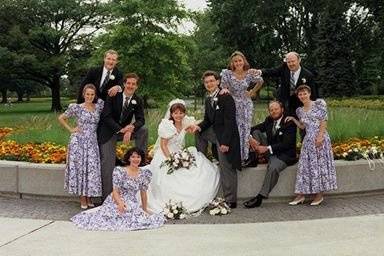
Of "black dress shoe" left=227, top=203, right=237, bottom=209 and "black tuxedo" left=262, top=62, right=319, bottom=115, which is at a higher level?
"black tuxedo" left=262, top=62, right=319, bottom=115

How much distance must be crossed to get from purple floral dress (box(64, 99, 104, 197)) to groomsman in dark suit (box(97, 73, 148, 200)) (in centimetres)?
12

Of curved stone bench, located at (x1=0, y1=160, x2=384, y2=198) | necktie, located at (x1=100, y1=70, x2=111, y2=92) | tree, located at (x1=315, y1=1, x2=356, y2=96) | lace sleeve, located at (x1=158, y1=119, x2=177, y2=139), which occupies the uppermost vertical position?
tree, located at (x1=315, y1=1, x2=356, y2=96)

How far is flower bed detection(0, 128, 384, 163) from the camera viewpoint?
359 inches

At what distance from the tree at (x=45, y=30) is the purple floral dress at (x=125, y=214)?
38125 millimetres

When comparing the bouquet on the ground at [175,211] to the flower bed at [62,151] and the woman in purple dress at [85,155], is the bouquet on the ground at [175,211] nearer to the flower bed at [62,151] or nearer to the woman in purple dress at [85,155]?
the woman in purple dress at [85,155]

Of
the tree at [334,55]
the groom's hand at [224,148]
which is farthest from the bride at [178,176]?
the tree at [334,55]

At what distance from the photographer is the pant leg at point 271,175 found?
8281 mm

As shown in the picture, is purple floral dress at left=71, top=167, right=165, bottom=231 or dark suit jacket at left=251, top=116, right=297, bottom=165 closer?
purple floral dress at left=71, top=167, right=165, bottom=231

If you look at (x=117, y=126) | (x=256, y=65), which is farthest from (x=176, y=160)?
(x=256, y=65)

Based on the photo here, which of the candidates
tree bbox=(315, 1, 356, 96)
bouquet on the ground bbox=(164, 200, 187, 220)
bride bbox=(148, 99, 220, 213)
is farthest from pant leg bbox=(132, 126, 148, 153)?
tree bbox=(315, 1, 356, 96)

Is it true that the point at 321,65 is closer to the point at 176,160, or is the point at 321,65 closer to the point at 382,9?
the point at 382,9

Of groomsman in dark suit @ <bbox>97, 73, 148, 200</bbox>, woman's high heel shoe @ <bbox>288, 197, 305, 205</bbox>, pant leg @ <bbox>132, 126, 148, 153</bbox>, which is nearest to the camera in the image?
groomsman in dark suit @ <bbox>97, 73, 148, 200</bbox>

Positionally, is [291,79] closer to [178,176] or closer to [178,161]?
[178,161]

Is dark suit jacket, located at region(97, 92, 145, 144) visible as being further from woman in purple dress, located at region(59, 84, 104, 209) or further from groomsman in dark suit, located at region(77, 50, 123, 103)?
groomsman in dark suit, located at region(77, 50, 123, 103)
